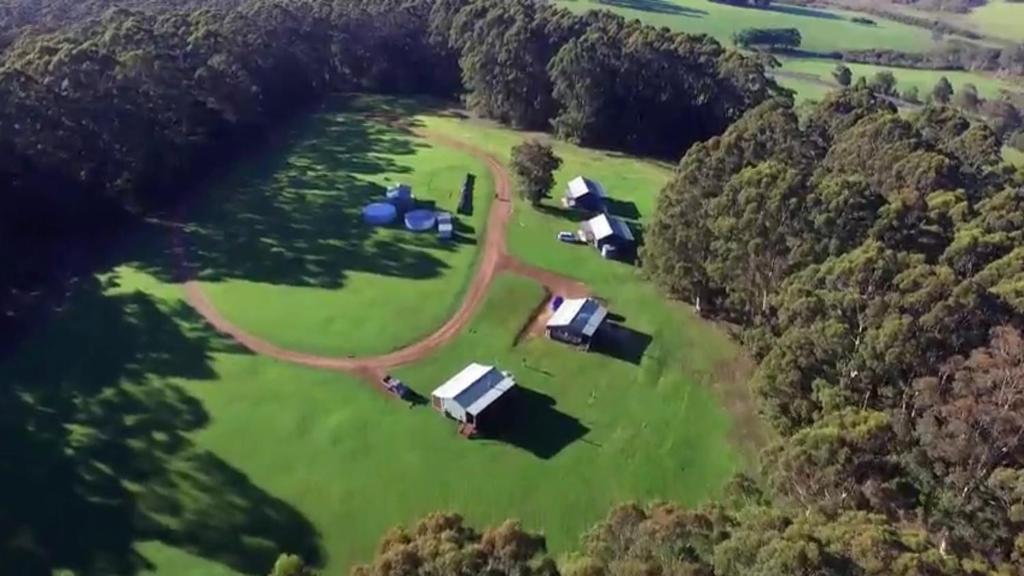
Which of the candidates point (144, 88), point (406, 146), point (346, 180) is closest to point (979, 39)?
point (406, 146)

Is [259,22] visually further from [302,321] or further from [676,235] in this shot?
[676,235]

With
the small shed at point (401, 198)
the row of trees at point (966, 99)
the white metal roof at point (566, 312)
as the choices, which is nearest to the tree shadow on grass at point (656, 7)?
the row of trees at point (966, 99)

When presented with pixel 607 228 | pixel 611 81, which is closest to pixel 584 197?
pixel 607 228

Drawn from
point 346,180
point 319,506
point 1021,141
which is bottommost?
point 319,506

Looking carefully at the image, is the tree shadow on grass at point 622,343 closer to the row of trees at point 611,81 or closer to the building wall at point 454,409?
the building wall at point 454,409

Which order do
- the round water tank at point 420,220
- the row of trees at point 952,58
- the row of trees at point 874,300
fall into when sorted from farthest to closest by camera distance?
the row of trees at point 952,58, the round water tank at point 420,220, the row of trees at point 874,300

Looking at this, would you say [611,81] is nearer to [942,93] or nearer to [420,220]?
[420,220]
